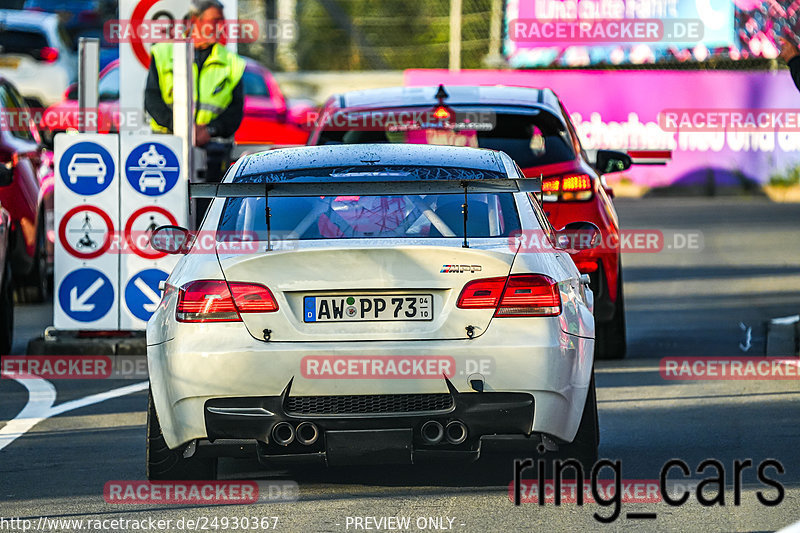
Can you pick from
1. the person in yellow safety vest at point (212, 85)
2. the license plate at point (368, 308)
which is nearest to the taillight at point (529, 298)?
the license plate at point (368, 308)

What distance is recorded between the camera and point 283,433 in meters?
6.63

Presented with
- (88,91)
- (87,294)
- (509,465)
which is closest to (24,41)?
(88,91)

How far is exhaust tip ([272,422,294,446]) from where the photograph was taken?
6.62 m

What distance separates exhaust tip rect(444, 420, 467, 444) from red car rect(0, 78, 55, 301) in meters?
7.20

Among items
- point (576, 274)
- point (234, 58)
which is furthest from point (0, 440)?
point (234, 58)

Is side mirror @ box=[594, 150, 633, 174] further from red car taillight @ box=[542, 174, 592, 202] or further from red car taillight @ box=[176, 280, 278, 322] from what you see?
red car taillight @ box=[176, 280, 278, 322]

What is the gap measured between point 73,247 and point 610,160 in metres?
3.49

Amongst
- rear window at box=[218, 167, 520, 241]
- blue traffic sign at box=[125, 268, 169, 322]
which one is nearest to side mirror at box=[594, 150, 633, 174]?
blue traffic sign at box=[125, 268, 169, 322]

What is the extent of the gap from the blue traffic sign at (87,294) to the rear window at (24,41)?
1656 cm

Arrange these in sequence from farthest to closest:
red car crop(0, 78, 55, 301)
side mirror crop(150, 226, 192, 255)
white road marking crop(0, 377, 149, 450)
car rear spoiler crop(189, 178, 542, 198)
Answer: red car crop(0, 78, 55, 301) → white road marking crop(0, 377, 149, 450) → side mirror crop(150, 226, 192, 255) → car rear spoiler crop(189, 178, 542, 198)

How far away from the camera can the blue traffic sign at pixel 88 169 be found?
11.0 metres

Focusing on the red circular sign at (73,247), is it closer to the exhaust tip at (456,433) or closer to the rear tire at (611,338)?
the rear tire at (611,338)

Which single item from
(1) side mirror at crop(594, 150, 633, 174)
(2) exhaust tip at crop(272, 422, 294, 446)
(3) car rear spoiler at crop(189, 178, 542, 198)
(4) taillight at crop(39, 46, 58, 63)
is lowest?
(2) exhaust tip at crop(272, 422, 294, 446)

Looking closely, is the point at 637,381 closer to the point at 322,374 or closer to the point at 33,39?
the point at 322,374
